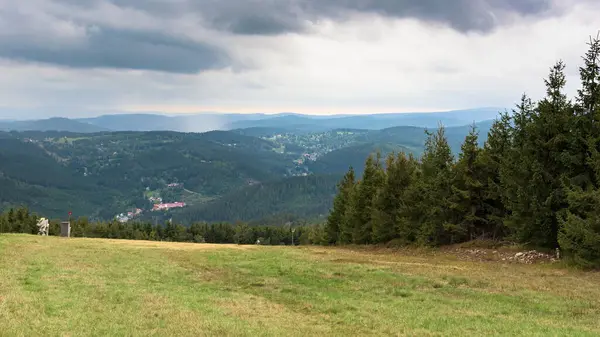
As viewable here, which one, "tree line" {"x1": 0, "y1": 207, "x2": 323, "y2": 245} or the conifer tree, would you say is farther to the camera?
"tree line" {"x1": 0, "y1": 207, "x2": 323, "y2": 245}

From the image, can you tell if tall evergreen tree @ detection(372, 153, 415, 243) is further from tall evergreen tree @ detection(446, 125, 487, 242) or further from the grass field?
the grass field

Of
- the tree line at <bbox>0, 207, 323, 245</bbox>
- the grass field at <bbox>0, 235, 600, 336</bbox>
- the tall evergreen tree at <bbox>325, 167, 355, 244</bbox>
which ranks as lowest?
the tree line at <bbox>0, 207, 323, 245</bbox>

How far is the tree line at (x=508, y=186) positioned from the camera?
25672mm

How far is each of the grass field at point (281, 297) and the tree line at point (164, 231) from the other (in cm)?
9033

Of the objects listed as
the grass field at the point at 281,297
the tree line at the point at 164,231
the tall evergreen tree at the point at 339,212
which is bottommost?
the tree line at the point at 164,231

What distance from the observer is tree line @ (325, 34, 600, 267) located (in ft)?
84.2

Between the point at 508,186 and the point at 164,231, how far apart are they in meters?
145

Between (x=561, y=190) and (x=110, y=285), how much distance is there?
25.3m

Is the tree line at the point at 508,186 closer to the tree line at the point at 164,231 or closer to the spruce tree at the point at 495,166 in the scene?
the spruce tree at the point at 495,166

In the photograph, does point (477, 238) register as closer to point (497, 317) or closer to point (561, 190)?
point (561, 190)

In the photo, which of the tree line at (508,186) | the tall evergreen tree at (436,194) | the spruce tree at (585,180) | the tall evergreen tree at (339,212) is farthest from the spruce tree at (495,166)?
the tall evergreen tree at (339,212)

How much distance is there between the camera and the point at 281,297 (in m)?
16.6

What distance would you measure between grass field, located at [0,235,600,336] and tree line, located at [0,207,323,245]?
3556 inches

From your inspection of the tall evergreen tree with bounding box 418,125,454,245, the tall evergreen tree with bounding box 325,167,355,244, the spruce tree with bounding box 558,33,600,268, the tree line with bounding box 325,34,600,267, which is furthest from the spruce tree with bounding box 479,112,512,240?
the tall evergreen tree with bounding box 325,167,355,244
